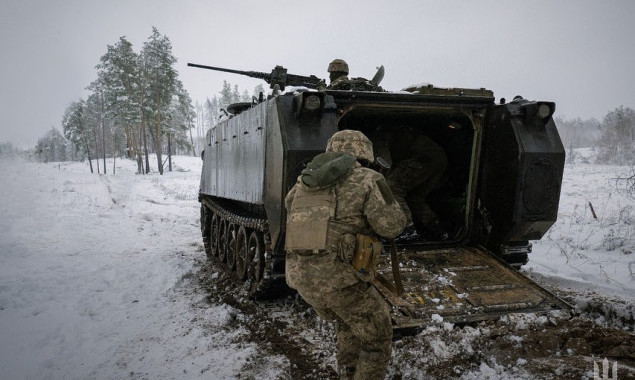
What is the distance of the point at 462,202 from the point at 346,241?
13.1ft

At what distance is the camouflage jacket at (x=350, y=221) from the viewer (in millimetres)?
2559

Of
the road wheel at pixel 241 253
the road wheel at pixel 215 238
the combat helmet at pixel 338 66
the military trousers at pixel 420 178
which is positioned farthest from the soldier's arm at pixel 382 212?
the road wheel at pixel 215 238

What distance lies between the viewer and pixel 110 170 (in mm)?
38469

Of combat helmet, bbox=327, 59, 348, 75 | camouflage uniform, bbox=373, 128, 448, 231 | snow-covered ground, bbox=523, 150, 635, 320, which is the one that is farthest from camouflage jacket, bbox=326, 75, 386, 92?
snow-covered ground, bbox=523, 150, 635, 320

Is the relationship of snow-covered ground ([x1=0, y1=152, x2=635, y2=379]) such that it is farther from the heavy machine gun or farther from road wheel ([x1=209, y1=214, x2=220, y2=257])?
the heavy machine gun

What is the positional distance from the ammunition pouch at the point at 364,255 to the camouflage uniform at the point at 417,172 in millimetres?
3115

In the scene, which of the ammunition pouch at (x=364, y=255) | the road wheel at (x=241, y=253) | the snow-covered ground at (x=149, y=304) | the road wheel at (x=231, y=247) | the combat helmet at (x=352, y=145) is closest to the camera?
the ammunition pouch at (x=364, y=255)

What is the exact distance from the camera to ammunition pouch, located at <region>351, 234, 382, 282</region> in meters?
2.51

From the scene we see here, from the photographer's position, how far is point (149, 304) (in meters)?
5.02

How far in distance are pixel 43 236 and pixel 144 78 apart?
2935cm

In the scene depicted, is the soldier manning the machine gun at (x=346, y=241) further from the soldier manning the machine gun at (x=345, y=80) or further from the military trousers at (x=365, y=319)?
the soldier manning the machine gun at (x=345, y=80)

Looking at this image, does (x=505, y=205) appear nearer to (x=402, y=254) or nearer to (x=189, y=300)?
(x=402, y=254)

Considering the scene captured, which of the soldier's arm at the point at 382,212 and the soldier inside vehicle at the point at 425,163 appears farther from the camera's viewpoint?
the soldier inside vehicle at the point at 425,163

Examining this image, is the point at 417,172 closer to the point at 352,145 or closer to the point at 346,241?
the point at 352,145
